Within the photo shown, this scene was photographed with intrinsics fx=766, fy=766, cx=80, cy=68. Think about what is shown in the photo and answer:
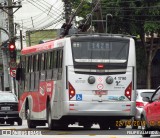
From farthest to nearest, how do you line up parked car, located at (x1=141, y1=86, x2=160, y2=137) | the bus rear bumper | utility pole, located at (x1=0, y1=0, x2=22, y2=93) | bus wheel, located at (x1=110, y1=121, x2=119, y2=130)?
utility pole, located at (x1=0, y1=0, x2=22, y2=93) < bus wheel, located at (x1=110, y1=121, x2=119, y2=130) < the bus rear bumper < parked car, located at (x1=141, y1=86, x2=160, y2=137)

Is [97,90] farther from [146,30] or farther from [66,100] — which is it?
[146,30]

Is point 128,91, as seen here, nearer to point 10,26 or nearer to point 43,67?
point 43,67

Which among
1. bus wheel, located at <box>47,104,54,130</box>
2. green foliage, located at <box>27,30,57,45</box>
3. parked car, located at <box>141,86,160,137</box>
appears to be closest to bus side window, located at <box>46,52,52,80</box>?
bus wheel, located at <box>47,104,54,130</box>

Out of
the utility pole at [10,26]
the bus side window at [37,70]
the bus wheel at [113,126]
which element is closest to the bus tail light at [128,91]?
the bus wheel at [113,126]

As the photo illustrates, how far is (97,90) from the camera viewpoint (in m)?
26.9

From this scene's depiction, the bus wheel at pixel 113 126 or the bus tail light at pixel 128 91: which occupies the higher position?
the bus tail light at pixel 128 91

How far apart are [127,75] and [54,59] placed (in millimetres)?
2924

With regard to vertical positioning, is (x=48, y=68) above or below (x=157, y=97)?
above

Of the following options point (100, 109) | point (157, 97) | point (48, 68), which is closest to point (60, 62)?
point (48, 68)

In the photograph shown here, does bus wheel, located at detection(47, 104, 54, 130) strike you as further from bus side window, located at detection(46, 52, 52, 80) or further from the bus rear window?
the bus rear window

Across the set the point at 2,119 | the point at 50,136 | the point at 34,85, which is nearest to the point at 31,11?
the point at 2,119

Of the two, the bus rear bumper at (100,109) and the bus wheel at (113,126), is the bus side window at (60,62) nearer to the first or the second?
the bus rear bumper at (100,109)

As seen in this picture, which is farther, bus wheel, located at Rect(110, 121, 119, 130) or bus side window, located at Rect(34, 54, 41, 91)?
bus side window, located at Rect(34, 54, 41, 91)

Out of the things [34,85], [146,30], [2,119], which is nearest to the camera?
[34,85]
